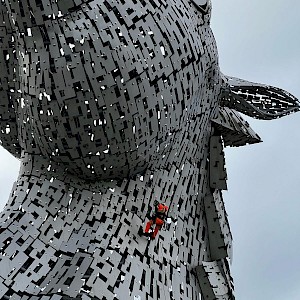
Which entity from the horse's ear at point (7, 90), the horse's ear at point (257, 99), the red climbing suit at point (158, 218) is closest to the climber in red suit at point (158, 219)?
the red climbing suit at point (158, 218)

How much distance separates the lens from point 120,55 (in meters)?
4.26

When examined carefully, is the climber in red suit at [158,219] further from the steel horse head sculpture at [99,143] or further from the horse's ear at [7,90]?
the horse's ear at [7,90]

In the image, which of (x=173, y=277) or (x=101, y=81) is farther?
(x=173, y=277)

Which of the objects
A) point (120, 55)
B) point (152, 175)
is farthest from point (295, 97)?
point (120, 55)

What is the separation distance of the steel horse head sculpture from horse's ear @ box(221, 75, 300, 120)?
0.50 meters

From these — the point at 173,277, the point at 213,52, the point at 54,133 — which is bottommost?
the point at 173,277

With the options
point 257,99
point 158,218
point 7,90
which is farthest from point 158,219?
point 257,99

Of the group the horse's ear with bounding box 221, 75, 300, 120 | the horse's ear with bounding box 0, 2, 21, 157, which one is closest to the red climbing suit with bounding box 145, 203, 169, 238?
the horse's ear with bounding box 0, 2, 21, 157

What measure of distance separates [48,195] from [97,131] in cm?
47

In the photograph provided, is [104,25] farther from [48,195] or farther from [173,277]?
[173,277]

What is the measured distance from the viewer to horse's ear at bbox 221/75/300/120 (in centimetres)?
542

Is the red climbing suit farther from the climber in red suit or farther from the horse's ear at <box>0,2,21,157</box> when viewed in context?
the horse's ear at <box>0,2,21,157</box>

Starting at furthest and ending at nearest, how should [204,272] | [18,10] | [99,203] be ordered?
[204,272]
[99,203]
[18,10]

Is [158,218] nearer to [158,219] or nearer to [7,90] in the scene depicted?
[158,219]
